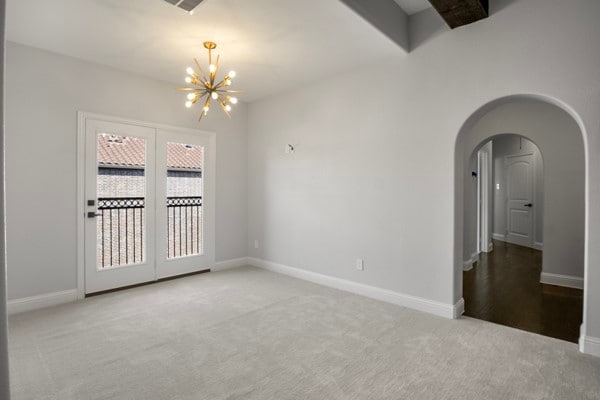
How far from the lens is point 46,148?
3.48 metres

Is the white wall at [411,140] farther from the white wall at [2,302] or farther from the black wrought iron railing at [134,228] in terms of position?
the white wall at [2,302]

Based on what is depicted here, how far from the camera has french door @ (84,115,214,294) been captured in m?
3.84

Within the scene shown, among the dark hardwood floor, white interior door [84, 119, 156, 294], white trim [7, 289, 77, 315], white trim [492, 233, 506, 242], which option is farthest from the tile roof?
white trim [492, 233, 506, 242]

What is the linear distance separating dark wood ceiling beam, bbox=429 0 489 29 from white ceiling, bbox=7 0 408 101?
491 mm

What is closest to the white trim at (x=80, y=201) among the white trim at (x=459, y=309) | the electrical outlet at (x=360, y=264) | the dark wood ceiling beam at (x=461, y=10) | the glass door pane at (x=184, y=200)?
the glass door pane at (x=184, y=200)


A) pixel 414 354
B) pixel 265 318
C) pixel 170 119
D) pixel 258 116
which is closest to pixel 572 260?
pixel 414 354

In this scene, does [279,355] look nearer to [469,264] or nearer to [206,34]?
[206,34]

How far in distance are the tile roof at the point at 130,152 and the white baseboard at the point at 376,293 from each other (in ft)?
6.89

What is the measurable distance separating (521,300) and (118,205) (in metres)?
5.07

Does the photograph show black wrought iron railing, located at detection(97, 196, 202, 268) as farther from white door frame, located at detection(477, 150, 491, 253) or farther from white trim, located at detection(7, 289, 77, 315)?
white door frame, located at detection(477, 150, 491, 253)

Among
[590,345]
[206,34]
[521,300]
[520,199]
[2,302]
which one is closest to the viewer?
[2,302]

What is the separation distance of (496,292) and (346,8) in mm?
3738

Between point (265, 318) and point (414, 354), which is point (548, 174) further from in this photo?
point (265, 318)

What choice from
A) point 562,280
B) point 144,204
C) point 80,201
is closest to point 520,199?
point 562,280
